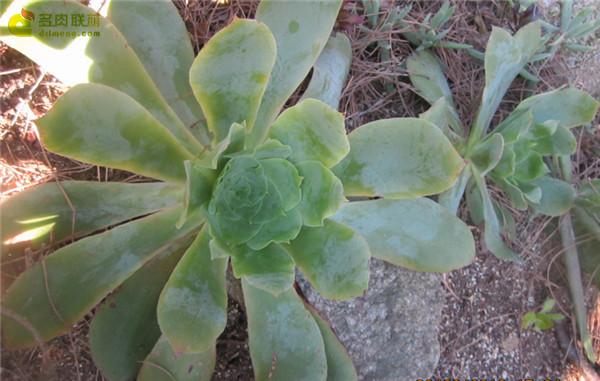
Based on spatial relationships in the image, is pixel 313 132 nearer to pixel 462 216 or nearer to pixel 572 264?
pixel 462 216

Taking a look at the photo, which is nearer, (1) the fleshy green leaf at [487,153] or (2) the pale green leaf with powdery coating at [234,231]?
(2) the pale green leaf with powdery coating at [234,231]

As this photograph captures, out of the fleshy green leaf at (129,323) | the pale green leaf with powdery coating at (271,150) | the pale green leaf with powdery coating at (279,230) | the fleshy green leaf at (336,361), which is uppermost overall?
the pale green leaf with powdery coating at (271,150)

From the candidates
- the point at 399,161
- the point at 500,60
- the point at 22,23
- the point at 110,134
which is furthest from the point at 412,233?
the point at 22,23

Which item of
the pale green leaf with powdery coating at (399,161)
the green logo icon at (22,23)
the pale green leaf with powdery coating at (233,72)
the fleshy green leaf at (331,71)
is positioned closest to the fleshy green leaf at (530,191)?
the pale green leaf with powdery coating at (399,161)

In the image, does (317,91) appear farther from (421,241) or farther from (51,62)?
(51,62)

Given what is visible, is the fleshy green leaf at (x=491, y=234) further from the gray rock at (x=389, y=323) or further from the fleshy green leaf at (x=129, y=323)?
the fleshy green leaf at (x=129, y=323)

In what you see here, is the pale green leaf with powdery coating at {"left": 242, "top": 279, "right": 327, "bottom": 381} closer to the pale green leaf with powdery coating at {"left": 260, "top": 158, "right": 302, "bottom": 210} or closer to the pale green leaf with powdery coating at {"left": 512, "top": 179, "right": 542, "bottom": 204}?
the pale green leaf with powdery coating at {"left": 260, "top": 158, "right": 302, "bottom": 210}

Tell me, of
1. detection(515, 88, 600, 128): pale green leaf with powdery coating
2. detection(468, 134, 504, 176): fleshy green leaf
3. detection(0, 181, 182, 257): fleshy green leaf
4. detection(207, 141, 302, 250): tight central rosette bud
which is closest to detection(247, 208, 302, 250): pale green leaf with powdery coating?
detection(207, 141, 302, 250): tight central rosette bud
